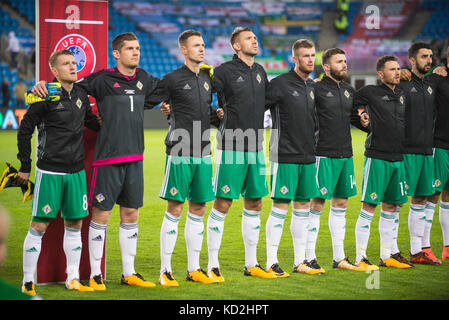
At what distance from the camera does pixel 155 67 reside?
3120 cm

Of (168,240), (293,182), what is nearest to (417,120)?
(293,182)

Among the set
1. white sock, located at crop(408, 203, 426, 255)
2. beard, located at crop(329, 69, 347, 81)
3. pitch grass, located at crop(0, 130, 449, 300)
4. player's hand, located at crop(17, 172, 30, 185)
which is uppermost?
beard, located at crop(329, 69, 347, 81)

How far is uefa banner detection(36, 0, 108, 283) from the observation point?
5742 mm

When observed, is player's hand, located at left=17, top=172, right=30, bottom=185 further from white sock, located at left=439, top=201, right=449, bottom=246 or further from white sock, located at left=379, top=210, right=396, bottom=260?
white sock, located at left=439, top=201, right=449, bottom=246

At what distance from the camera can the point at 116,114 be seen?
5.59 metres

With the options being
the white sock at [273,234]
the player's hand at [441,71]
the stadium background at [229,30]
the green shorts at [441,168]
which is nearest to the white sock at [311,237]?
the white sock at [273,234]

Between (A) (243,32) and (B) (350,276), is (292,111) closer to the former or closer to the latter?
(A) (243,32)

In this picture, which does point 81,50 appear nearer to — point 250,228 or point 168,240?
point 168,240

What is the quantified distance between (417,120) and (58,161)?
3771 millimetres

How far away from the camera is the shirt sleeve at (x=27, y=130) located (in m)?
5.30

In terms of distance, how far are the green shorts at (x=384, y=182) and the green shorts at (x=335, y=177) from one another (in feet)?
0.67

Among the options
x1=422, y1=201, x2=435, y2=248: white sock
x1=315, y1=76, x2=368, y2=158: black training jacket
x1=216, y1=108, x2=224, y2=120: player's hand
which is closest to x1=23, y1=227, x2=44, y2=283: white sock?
x1=216, y1=108, x2=224, y2=120: player's hand

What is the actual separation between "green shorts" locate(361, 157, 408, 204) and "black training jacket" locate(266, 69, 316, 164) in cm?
77

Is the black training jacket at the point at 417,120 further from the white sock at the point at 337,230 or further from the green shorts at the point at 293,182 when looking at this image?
the green shorts at the point at 293,182
